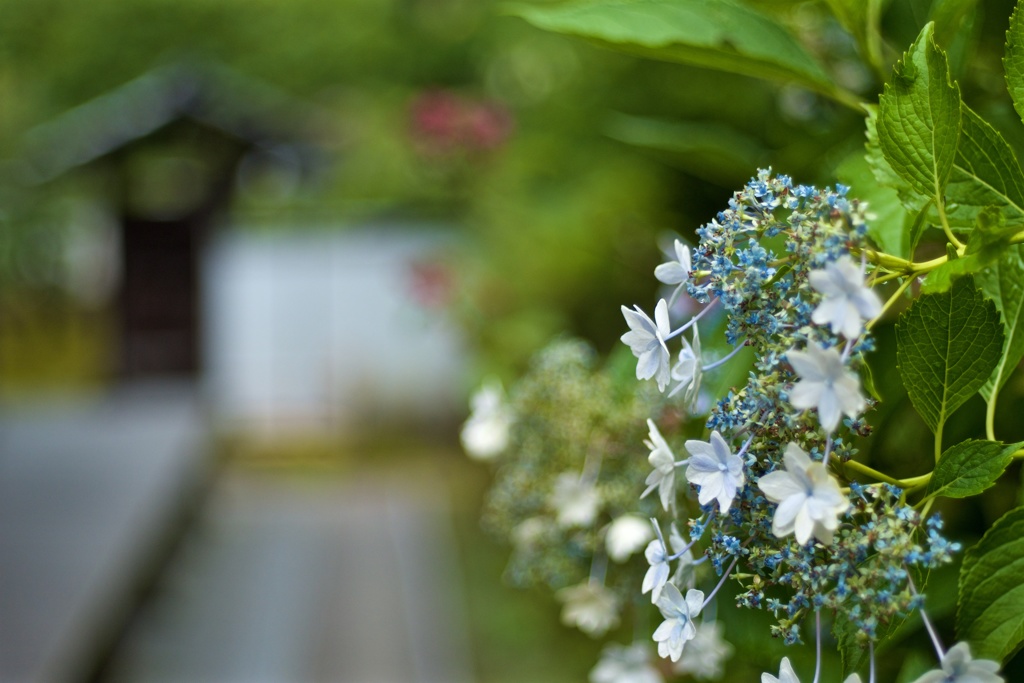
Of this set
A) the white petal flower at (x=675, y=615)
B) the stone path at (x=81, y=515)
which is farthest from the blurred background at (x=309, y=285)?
the white petal flower at (x=675, y=615)

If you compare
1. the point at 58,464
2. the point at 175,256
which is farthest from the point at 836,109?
the point at 175,256

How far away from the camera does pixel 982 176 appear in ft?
1.44

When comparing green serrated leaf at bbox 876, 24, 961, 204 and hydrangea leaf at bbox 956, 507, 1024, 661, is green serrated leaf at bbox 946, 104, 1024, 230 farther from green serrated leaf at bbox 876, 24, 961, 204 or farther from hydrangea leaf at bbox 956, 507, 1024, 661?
hydrangea leaf at bbox 956, 507, 1024, 661

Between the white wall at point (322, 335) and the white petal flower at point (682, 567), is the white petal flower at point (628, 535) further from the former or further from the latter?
the white wall at point (322, 335)

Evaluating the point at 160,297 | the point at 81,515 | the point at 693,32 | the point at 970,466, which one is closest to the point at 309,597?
the point at 81,515

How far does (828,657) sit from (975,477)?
8.3 inches

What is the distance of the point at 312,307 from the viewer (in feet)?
32.2

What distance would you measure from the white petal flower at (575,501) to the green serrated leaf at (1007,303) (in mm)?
288

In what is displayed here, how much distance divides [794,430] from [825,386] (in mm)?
43

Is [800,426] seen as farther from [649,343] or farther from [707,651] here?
[707,651]

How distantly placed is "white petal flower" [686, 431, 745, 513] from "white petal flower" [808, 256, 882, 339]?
58 millimetres

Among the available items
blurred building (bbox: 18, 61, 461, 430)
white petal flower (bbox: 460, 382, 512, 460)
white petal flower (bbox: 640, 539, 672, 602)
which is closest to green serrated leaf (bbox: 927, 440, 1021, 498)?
white petal flower (bbox: 640, 539, 672, 602)

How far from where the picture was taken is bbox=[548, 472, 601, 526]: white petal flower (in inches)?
26.7

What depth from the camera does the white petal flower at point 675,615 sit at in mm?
388
